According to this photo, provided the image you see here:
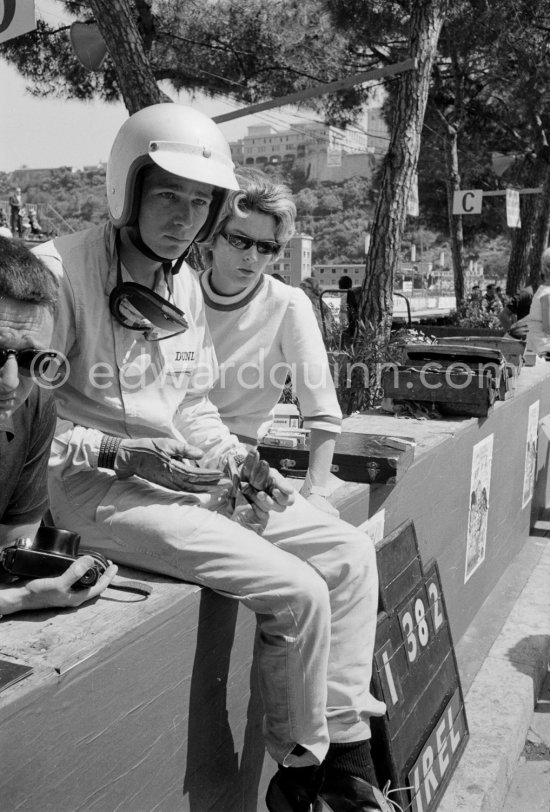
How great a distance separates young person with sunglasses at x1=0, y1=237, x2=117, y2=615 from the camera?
177 cm

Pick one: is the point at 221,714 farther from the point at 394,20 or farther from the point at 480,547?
the point at 394,20

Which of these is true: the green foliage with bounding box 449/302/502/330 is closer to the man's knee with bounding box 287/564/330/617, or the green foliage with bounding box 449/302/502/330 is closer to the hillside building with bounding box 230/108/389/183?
the hillside building with bounding box 230/108/389/183

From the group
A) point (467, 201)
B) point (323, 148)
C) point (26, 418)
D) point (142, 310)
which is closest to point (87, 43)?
point (142, 310)

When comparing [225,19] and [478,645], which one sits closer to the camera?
[478,645]

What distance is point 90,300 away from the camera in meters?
2.14

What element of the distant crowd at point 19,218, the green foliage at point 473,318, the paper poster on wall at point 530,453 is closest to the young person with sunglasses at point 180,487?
the paper poster on wall at point 530,453

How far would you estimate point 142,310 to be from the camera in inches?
84.4

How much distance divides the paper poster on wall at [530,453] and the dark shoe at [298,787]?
4205 millimetres

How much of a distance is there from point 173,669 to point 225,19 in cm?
1311

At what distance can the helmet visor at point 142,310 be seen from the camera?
2.13m

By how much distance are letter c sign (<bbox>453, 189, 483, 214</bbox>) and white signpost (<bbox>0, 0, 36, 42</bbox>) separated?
13.4m

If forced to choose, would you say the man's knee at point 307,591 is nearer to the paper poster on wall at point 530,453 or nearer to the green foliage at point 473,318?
the paper poster on wall at point 530,453

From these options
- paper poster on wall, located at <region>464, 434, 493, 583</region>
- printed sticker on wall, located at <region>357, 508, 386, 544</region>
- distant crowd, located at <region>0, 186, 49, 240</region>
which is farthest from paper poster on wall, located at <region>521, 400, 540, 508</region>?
distant crowd, located at <region>0, 186, 49, 240</region>

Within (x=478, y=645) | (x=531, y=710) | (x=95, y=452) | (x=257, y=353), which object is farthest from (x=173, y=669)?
(x=478, y=645)
